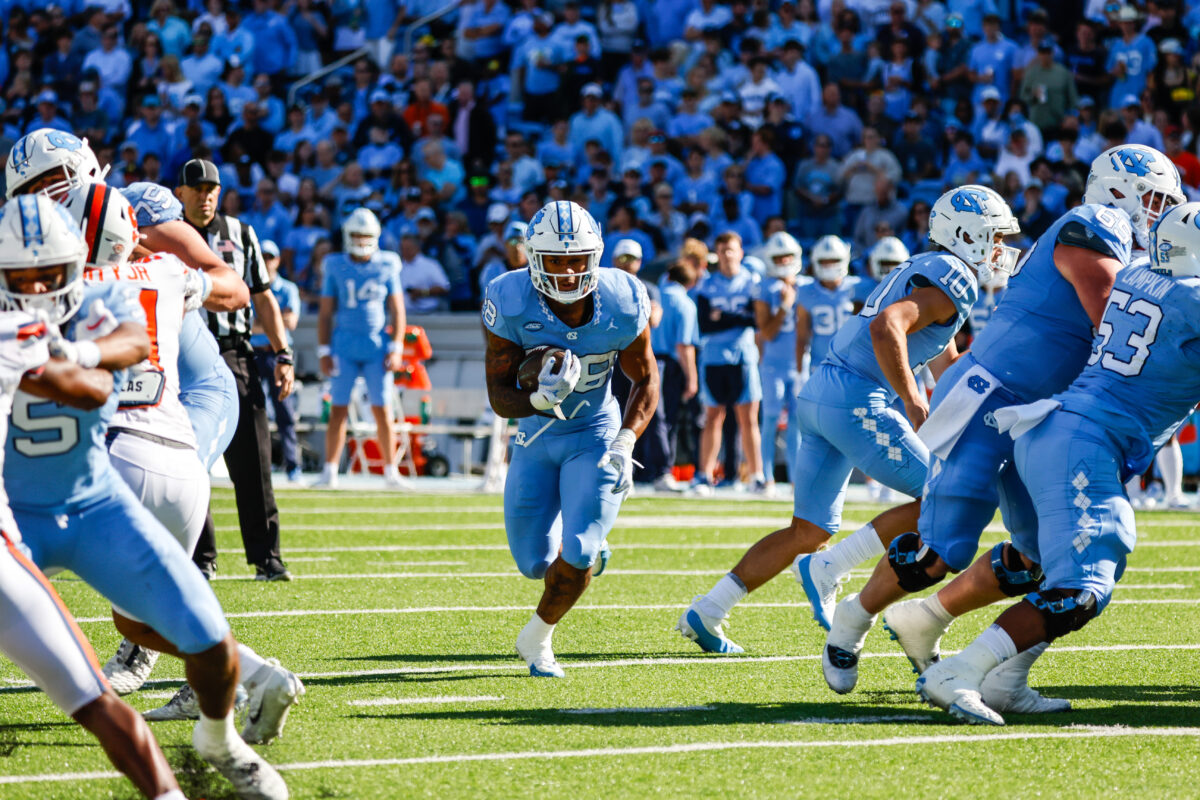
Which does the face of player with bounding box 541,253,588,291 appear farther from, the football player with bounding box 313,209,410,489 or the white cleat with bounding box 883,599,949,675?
the football player with bounding box 313,209,410,489

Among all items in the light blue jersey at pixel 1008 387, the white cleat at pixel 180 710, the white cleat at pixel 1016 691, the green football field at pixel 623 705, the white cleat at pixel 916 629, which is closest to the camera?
the green football field at pixel 623 705

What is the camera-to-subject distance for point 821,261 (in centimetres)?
1198

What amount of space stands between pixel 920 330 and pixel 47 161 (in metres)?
2.99

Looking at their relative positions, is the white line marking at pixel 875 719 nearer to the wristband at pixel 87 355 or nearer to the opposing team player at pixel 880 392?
the opposing team player at pixel 880 392

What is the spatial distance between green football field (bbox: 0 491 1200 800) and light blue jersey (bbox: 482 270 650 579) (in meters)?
0.50

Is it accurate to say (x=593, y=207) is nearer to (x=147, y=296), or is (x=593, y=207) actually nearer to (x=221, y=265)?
(x=221, y=265)

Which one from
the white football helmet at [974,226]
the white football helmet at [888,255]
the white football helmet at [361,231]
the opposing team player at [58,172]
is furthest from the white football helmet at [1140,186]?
the white football helmet at [361,231]

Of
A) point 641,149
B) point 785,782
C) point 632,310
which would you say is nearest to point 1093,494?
point 785,782

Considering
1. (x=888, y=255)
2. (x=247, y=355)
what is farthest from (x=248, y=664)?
(x=888, y=255)

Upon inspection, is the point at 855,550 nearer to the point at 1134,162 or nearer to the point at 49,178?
the point at 1134,162

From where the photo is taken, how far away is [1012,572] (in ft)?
15.6

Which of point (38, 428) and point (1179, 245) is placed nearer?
point (38, 428)

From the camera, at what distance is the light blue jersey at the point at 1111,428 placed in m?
4.28

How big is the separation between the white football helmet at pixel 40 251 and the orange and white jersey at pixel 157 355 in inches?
16.9
